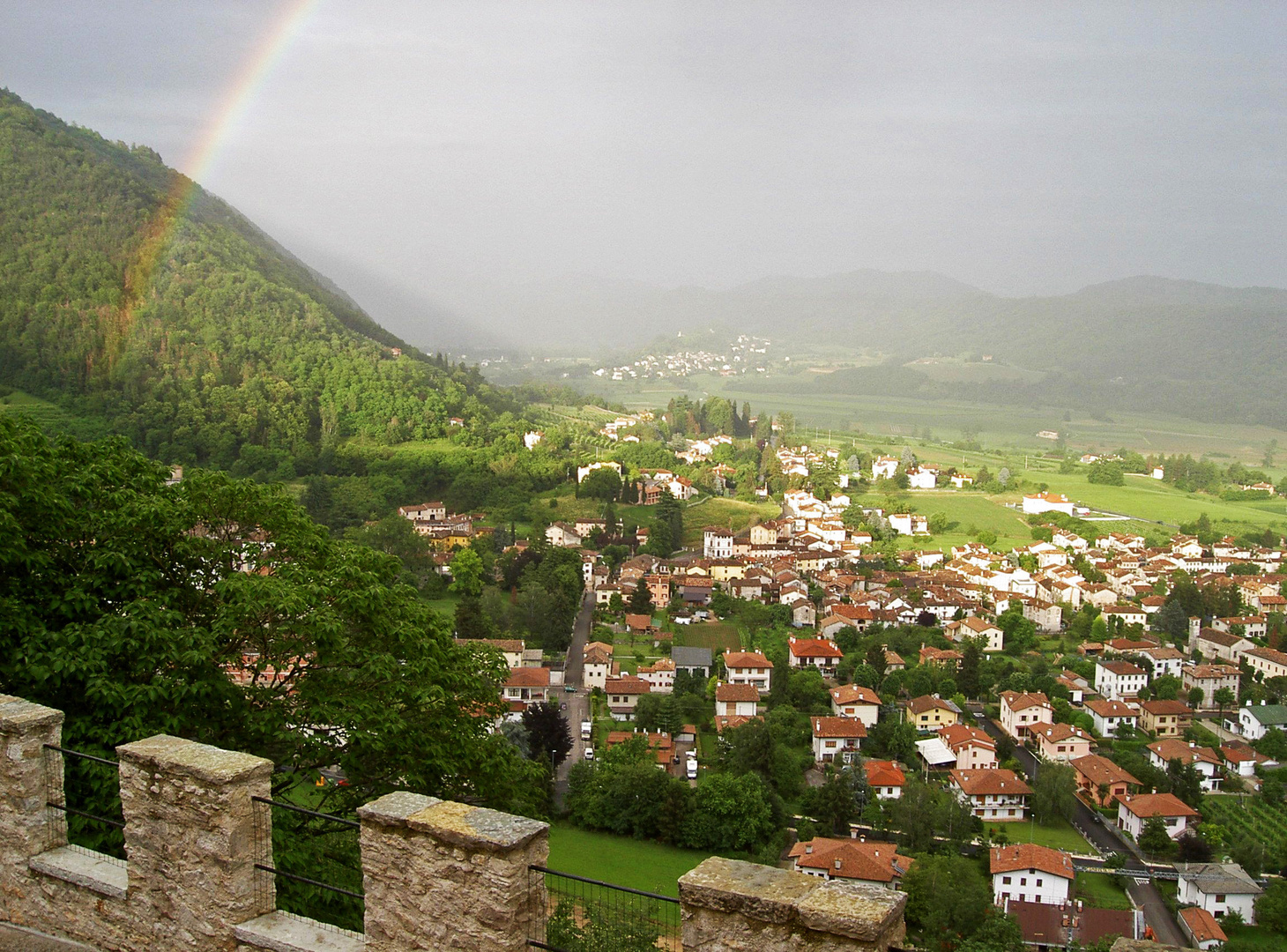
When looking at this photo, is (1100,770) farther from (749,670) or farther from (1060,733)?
(749,670)

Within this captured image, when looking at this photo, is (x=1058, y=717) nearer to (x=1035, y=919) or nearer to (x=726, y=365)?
(x=1035, y=919)

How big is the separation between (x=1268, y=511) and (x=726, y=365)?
97.3 m

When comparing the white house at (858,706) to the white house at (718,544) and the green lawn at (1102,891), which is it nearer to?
the green lawn at (1102,891)

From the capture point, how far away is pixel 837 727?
21.5 metres

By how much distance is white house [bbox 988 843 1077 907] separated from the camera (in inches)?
600

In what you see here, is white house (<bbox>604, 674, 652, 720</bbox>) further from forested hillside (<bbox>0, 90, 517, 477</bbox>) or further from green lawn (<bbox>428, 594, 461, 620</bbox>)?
forested hillside (<bbox>0, 90, 517, 477</bbox>)

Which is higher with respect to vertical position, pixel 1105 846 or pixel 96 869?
pixel 96 869

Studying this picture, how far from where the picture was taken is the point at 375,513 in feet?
129

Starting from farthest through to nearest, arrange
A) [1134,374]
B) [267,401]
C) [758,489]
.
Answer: [1134,374], [758,489], [267,401]

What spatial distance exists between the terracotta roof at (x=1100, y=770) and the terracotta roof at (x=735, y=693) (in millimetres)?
6853

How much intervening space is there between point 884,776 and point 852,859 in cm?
471

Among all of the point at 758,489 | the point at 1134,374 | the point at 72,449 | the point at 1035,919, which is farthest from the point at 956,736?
the point at 1134,374

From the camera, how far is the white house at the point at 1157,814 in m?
18.4

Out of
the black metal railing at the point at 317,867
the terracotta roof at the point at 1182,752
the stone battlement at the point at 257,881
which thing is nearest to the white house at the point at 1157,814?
the terracotta roof at the point at 1182,752
